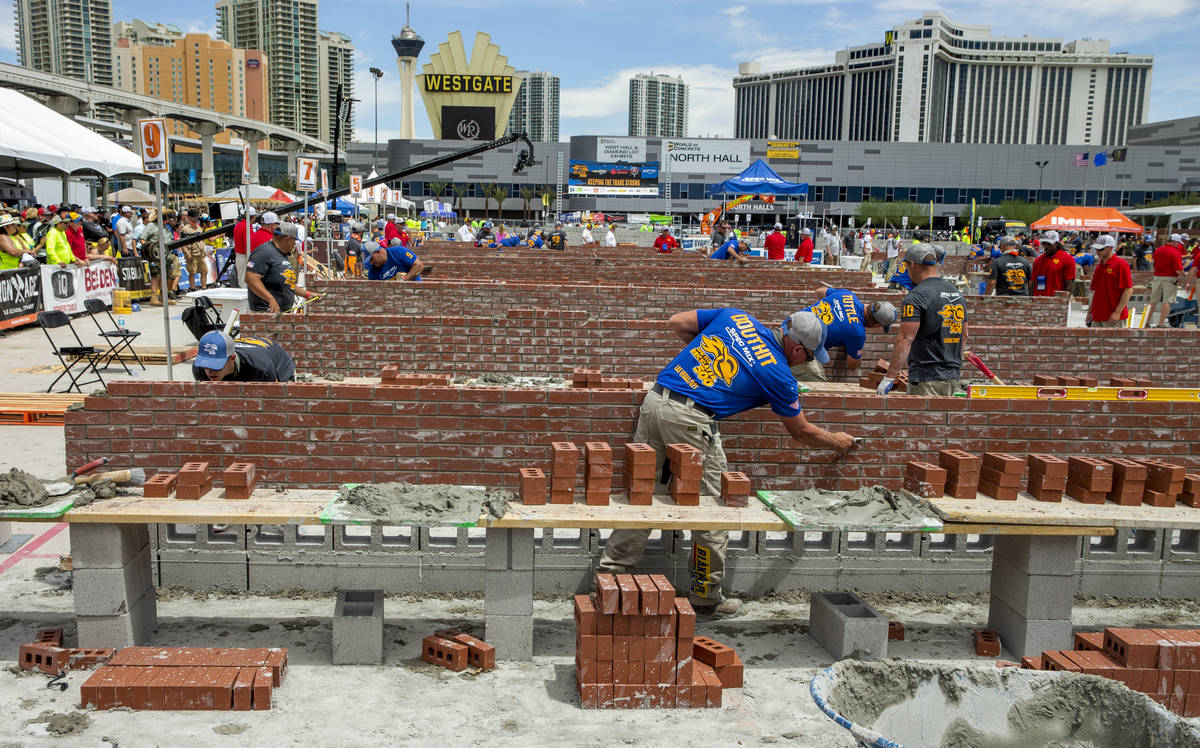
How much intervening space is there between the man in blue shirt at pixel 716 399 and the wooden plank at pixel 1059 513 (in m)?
0.73

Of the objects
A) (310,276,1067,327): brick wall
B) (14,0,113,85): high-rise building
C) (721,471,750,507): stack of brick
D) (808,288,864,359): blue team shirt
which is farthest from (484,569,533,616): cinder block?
(14,0,113,85): high-rise building

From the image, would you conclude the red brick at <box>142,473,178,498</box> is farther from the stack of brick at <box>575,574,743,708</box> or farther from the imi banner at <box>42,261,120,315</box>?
the imi banner at <box>42,261,120,315</box>

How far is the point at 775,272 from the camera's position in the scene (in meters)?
15.9

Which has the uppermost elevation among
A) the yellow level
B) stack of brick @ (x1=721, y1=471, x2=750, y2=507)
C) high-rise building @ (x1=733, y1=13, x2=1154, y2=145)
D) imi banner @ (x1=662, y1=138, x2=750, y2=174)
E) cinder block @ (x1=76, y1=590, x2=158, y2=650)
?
high-rise building @ (x1=733, y1=13, x2=1154, y2=145)

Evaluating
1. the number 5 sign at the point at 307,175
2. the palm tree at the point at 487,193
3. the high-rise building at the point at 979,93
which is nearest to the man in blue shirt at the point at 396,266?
the number 5 sign at the point at 307,175

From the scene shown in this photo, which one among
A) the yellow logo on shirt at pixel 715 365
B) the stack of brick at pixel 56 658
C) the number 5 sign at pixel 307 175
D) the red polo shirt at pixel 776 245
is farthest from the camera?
the red polo shirt at pixel 776 245

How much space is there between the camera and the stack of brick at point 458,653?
462cm

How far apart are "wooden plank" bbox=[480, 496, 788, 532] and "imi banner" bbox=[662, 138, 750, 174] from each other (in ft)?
282

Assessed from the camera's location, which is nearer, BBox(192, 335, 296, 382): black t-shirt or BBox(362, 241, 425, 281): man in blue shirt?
BBox(192, 335, 296, 382): black t-shirt

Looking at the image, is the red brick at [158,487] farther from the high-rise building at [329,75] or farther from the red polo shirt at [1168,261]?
the high-rise building at [329,75]

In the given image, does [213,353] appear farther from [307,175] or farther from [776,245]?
[776,245]

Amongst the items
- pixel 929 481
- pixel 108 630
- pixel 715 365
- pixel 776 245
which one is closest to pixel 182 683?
pixel 108 630

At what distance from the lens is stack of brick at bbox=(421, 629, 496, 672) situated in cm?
462

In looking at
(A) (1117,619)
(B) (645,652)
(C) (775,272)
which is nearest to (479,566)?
(B) (645,652)
